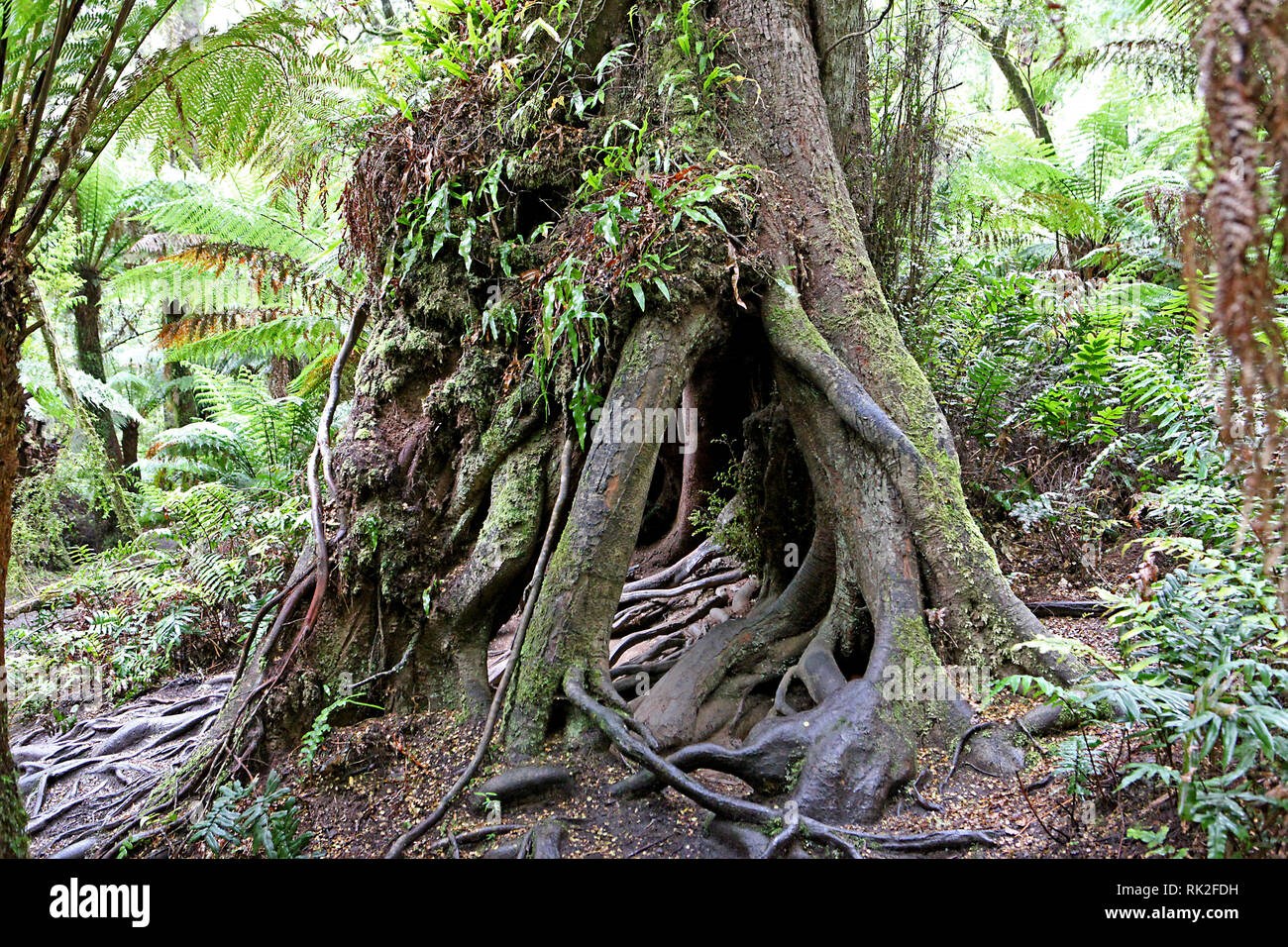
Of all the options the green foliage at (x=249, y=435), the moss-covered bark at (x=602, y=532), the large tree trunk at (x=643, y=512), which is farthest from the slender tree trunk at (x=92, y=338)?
the moss-covered bark at (x=602, y=532)

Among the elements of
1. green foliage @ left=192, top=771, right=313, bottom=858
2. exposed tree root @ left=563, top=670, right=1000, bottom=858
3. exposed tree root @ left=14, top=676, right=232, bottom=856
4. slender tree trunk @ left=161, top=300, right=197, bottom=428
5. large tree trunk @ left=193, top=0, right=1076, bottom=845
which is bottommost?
exposed tree root @ left=14, top=676, right=232, bottom=856

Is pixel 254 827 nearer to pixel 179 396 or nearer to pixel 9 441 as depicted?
pixel 9 441

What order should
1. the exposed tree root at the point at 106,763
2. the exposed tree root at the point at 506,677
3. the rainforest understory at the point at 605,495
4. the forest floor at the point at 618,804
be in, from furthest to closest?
1. the exposed tree root at the point at 106,763
2. the rainforest understory at the point at 605,495
3. the exposed tree root at the point at 506,677
4. the forest floor at the point at 618,804

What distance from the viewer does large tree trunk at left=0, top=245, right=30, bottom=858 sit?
7.55 feet

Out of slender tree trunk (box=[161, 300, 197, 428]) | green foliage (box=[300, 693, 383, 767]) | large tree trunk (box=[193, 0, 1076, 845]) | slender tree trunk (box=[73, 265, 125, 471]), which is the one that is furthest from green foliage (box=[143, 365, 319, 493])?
green foliage (box=[300, 693, 383, 767])

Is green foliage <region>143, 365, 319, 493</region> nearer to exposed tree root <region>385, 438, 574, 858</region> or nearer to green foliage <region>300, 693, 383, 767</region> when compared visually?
green foliage <region>300, 693, 383, 767</region>

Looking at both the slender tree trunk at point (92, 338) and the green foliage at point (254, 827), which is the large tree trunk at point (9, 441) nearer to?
the green foliage at point (254, 827)

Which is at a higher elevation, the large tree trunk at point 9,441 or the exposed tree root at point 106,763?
the large tree trunk at point 9,441

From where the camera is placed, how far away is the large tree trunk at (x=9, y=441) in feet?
7.55

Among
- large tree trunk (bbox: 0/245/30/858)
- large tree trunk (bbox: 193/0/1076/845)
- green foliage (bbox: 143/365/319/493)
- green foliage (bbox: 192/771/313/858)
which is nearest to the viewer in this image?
large tree trunk (bbox: 0/245/30/858)

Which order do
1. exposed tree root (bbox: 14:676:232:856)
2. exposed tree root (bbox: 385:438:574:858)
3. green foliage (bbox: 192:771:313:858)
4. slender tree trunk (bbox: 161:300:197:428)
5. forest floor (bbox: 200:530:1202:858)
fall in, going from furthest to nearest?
slender tree trunk (bbox: 161:300:197:428)
exposed tree root (bbox: 14:676:232:856)
exposed tree root (bbox: 385:438:574:858)
green foliage (bbox: 192:771:313:858)
forest floor (bbox: 200:530:1202:858)

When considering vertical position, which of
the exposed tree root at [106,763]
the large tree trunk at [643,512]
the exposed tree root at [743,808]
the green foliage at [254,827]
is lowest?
the exposed tree root at [106,763]

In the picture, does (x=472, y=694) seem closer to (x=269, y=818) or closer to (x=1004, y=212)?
(x=269, y=818)

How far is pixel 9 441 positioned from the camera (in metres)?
2.36
